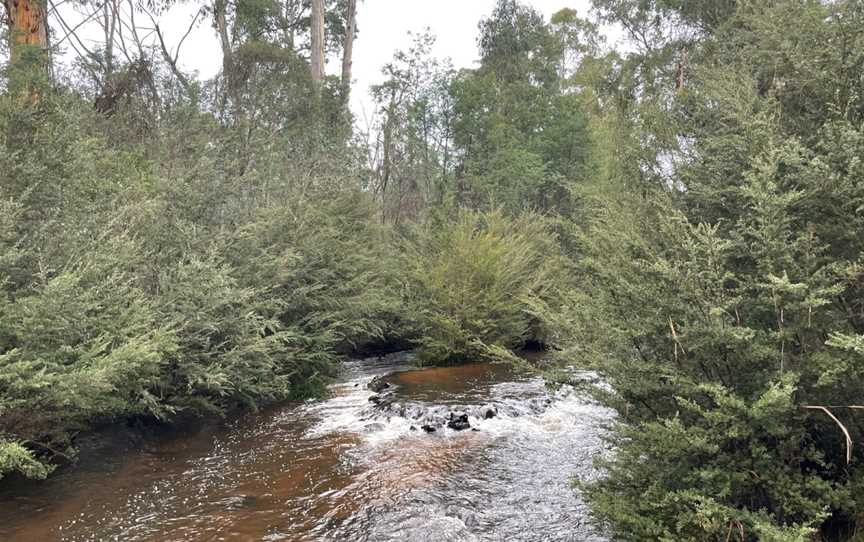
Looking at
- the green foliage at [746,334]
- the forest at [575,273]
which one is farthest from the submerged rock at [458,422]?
the green foliage at [746,334]

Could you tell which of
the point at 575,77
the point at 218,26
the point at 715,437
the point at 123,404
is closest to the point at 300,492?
the point at 123,404

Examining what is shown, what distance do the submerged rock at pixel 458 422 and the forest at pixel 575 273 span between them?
2224 mm

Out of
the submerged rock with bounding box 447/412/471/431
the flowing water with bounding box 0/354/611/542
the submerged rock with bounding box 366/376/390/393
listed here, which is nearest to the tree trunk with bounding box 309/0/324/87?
the submerged rock with bounding box 366/376/390/393

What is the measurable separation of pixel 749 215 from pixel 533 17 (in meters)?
28.3

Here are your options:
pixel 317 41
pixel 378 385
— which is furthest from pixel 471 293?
pixel 317 41

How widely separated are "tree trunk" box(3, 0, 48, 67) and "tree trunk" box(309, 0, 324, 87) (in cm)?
986

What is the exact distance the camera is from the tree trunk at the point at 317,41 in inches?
791

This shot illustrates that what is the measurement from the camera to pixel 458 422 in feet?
27.8

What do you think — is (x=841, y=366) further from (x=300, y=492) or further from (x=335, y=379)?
(x=335, y=379)

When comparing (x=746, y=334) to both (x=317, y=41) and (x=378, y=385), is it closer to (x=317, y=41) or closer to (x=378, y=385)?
(x=378, y=385)

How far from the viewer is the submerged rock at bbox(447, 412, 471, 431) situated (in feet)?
27.5

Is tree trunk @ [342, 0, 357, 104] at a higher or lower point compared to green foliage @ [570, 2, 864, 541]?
higher

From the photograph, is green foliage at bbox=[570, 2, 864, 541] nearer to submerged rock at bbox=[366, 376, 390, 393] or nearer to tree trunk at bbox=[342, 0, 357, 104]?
submerged rock at bbox=[366, 376, 390, 393]

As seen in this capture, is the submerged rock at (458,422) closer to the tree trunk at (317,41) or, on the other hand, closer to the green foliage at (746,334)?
the green foliage at (746,334)
